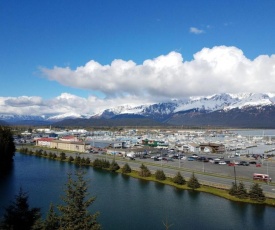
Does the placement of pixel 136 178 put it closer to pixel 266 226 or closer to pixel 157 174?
pixel 157 174

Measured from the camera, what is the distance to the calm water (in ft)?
59.8

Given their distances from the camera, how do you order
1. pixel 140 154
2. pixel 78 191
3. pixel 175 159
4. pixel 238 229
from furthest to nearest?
pixel 140 154
pixel 175 159
pixel 238 229
pixel 78 191

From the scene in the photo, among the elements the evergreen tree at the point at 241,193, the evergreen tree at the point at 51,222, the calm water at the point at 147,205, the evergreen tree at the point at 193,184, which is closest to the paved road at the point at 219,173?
the evergreen tree at the point at 193,184

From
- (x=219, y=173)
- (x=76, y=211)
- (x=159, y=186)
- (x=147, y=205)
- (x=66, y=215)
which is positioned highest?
(x=76, y=211)

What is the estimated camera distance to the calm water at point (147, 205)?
717 inches

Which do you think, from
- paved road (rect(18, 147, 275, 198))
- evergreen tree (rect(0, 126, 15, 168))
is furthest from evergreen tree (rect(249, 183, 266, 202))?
evergreen tree (rect(0, 126, 15, 168))

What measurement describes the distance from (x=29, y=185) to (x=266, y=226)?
65.0 feet

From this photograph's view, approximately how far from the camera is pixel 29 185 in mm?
28000

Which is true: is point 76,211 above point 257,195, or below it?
above

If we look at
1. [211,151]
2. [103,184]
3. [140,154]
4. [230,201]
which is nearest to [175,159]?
[140,154]

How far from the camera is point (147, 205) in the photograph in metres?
21.9

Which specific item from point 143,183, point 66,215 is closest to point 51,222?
point 66,215

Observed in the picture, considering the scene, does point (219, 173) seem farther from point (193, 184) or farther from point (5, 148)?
point (5, 148)

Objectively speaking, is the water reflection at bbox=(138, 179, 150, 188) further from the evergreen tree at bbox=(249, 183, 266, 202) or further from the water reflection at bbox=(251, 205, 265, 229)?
the water reflection at bbox=(251, 205, 265, 229)
